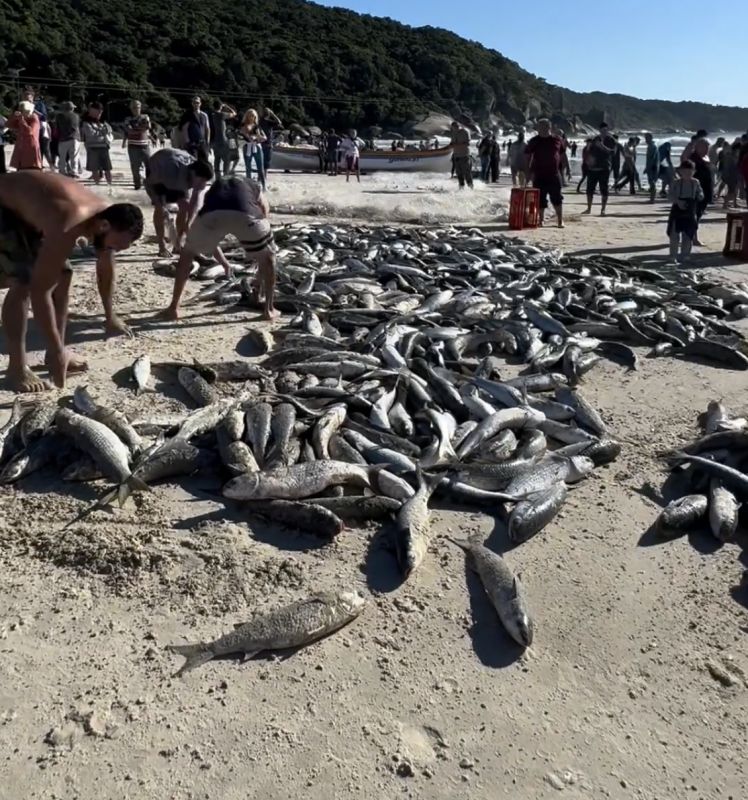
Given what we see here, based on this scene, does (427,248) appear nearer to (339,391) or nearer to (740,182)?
(339,391)

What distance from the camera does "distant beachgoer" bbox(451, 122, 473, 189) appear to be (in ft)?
73.6

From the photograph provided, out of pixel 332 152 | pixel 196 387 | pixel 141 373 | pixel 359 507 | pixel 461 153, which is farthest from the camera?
pixel 332 152

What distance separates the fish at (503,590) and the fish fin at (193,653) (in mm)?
1288

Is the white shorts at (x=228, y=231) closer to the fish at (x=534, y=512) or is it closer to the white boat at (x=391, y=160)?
the fish at (x=534, y=512)

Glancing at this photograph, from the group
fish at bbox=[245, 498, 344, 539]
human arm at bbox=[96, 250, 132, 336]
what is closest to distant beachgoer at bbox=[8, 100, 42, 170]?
human arm at bbox=[96, 250, 132, 336]

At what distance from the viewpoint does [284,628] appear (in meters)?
3.31

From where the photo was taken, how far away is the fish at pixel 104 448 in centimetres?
429

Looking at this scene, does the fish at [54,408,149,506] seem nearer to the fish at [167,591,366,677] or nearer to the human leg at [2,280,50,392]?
the human leg at [2,280,50,392]

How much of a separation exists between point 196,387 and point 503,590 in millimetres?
3040

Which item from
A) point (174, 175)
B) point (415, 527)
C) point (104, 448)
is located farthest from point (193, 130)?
point (415, 527)

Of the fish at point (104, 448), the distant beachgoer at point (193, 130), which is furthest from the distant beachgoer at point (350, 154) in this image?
the fish at point (104, 448)

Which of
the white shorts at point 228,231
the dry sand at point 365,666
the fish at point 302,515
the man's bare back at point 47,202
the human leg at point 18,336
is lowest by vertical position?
the dry sand at point 365,666

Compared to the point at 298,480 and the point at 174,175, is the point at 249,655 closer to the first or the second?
the point at 298,480

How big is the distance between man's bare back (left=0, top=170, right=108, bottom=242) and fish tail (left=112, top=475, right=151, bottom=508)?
1.90 metres
